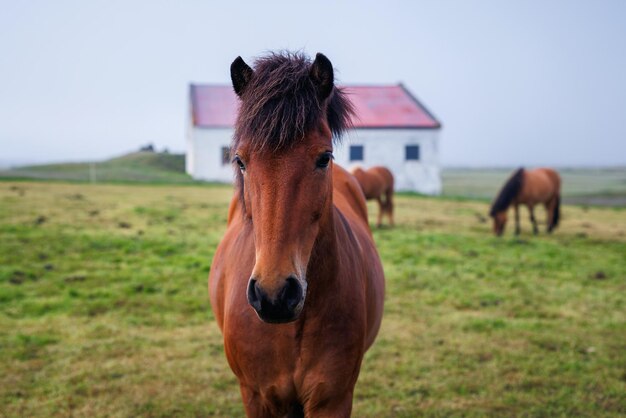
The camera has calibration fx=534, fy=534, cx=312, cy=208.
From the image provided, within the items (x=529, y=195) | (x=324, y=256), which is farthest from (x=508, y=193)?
(x=324, y=256)

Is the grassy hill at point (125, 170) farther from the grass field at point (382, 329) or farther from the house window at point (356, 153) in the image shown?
the grass field at point (382, 329)

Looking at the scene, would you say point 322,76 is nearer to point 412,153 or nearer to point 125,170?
point 412,153

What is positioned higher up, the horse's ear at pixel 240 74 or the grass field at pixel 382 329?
the horse's ear at pixel 240 74

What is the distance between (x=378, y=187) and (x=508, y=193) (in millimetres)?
3271

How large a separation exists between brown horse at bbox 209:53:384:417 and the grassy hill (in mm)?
25425

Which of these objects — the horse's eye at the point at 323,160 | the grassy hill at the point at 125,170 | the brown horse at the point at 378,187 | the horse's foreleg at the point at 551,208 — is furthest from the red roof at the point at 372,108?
the horse's eye at the point at 323,160

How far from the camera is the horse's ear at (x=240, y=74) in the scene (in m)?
2.17

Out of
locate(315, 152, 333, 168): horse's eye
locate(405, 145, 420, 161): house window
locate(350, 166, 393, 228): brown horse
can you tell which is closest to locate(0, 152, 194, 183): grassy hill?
locate(405, 145, 420, 161): house window

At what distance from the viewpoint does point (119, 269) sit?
8523 mm

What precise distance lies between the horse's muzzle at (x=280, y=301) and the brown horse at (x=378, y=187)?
11828 millimetres

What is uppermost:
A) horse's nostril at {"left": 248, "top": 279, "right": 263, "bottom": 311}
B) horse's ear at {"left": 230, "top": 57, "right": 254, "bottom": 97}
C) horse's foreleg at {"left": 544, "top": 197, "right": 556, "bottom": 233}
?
horse's ear at {"left": 230, "top": 57, "right": 254, "bottom": 97}

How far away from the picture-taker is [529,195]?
548 inches

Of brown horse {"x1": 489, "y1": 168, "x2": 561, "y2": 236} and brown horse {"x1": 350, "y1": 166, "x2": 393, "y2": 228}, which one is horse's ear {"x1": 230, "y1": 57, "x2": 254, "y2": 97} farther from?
brown horse {"x1": 489, "y1": 168, "x2": 561, "y2": 236}

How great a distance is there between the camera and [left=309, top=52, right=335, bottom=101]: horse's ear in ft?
6.95
